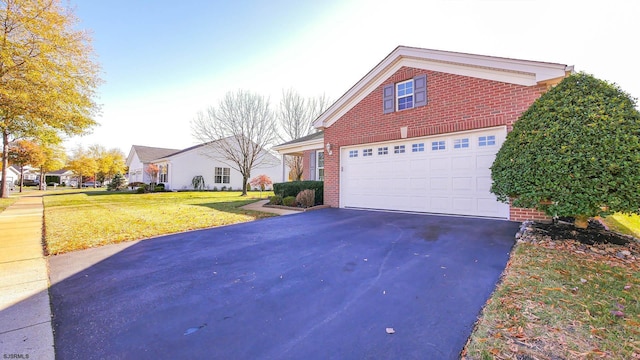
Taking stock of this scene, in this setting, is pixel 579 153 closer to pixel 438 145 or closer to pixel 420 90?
pixel 438 145

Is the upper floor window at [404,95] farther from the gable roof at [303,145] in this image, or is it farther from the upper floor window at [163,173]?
the upper floor window at [163,173]

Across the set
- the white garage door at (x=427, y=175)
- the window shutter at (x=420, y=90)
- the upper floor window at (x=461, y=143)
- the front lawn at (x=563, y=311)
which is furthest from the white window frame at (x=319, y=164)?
the front lawn at (x=563, y=311)

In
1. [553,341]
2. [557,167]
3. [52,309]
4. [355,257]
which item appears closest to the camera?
[553,341]

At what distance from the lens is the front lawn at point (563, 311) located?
1793 millimetres

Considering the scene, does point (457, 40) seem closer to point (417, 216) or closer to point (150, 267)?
point (417, 216)

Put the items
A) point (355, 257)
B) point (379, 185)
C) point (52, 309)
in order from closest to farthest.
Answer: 1. point (52, 309)
2. point (355, 257)
3. point (379, 185)

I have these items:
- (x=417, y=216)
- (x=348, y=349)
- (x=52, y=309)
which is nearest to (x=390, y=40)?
(x=417, y=216)

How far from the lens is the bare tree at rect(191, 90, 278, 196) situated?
1920 centimetres

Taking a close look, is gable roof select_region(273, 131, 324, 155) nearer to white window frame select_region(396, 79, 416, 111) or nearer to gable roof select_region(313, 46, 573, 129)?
gable roof select_region(313, 46, 573, 129)

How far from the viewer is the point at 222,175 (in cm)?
2744

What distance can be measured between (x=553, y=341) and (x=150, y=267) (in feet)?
15.0

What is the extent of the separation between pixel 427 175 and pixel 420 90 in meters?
2.62

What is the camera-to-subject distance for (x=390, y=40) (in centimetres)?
969

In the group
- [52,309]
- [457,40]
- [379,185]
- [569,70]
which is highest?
[457,40]
